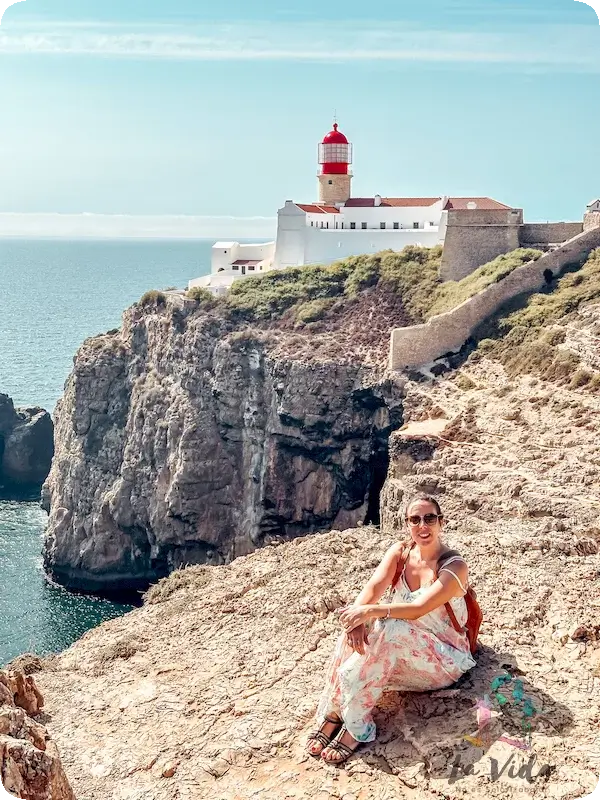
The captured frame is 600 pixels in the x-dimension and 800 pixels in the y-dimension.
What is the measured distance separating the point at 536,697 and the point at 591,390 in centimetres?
2412

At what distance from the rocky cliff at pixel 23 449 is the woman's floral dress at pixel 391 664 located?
59886 millimetres

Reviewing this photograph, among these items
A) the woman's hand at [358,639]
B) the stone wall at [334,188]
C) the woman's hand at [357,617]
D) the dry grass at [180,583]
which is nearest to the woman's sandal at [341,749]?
the woman's hand at [358,639]

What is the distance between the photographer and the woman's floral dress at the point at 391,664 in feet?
30.1

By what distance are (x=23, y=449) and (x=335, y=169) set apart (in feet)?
94.7

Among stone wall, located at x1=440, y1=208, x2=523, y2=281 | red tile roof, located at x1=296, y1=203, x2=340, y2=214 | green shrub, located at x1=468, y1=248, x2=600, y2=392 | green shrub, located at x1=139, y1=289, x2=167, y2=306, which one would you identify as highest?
red tile roof, located at x1=296, y1=203, x2=340, y2=214

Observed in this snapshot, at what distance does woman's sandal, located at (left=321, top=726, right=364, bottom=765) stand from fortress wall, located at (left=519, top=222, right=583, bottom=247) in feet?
142

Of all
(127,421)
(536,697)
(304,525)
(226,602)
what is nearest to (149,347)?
(127,421)

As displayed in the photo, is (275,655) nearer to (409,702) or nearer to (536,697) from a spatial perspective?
(409,702)

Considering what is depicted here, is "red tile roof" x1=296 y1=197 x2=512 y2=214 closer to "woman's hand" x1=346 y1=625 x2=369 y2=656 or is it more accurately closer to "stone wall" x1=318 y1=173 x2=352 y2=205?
"stone wall" x1=318 y1=173 x2=352 y2=205

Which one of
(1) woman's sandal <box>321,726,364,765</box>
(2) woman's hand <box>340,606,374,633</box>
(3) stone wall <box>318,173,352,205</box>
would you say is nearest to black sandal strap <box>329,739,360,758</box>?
(1) woman's sandal <box>321,726,364,765</box>

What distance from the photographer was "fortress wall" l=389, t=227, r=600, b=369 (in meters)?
41.9

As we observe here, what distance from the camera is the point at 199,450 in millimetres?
47344

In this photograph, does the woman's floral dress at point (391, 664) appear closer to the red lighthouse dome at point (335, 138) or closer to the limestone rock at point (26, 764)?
the limestone rock at point (26, 764)

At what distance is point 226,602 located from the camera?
17000 mm
